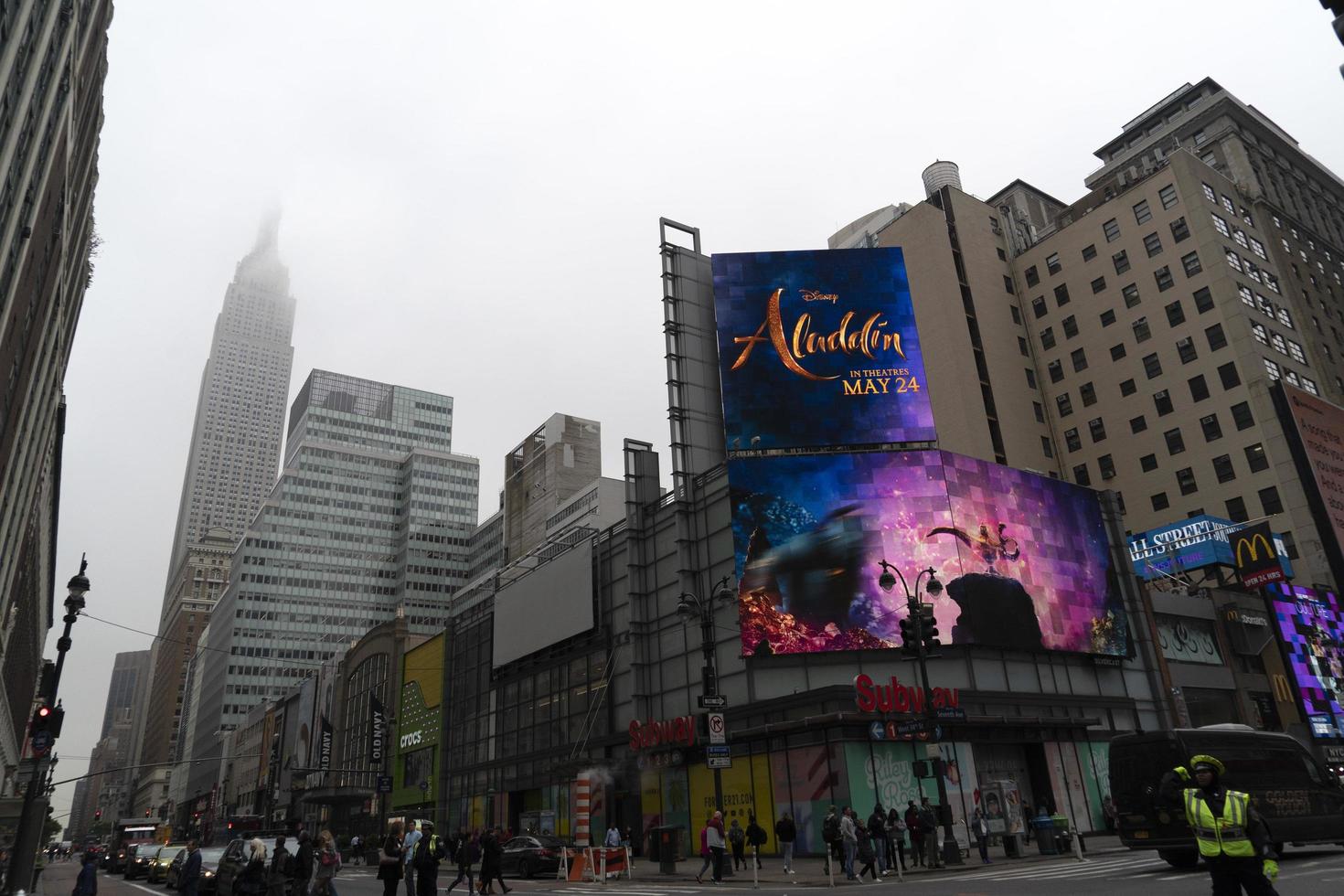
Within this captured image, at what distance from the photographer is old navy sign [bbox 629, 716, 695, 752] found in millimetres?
36969

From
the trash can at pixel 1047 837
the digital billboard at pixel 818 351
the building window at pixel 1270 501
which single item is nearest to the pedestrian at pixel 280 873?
the trash can at pixel 1047 837

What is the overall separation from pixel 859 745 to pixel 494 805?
91.4 feet

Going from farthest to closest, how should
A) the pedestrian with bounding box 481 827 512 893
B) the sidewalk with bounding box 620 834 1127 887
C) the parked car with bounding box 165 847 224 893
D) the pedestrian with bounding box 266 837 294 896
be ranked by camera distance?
the parked car with bounding box 165 847 224 893 < the pedestrian with bounding box 481 827 512 893 < the sidewalk with bounding box 620 834 1127 887 < the pedestrian with bounding box 266 837 294 896

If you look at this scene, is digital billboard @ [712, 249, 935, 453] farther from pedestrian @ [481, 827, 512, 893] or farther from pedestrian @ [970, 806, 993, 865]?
pedestrian @ [481, 827, 512, 893]

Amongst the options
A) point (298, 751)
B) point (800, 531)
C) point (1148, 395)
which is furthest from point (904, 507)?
point (298, 751)

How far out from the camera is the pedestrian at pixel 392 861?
16.8m

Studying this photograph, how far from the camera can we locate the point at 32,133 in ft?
97.5

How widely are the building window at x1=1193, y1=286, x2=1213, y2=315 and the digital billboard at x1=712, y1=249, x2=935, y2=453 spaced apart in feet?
128

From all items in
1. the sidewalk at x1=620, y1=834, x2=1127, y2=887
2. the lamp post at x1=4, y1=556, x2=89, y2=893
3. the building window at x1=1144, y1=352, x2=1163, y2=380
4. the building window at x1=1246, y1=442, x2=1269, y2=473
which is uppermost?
the building window at x1=1144, y1=352, x2=1163, y2=380

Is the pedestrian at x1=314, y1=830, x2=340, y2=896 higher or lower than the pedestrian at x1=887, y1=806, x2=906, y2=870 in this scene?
higher

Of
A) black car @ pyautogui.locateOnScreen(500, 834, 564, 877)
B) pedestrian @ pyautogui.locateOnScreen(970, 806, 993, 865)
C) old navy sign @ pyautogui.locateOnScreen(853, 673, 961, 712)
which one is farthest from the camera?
black car @ pyautogui.locateOnScreen(500, 834, 564, 877)

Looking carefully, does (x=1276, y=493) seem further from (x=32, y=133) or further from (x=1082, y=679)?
(x=32, y=133)

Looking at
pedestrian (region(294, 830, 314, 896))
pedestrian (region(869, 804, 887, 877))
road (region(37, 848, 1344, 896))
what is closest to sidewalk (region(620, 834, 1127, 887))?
road (region(37, 848, 1344, 896))

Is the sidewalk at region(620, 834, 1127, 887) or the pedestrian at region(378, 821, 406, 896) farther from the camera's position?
the sidewalk at region(620, 834, 1127, 887)
